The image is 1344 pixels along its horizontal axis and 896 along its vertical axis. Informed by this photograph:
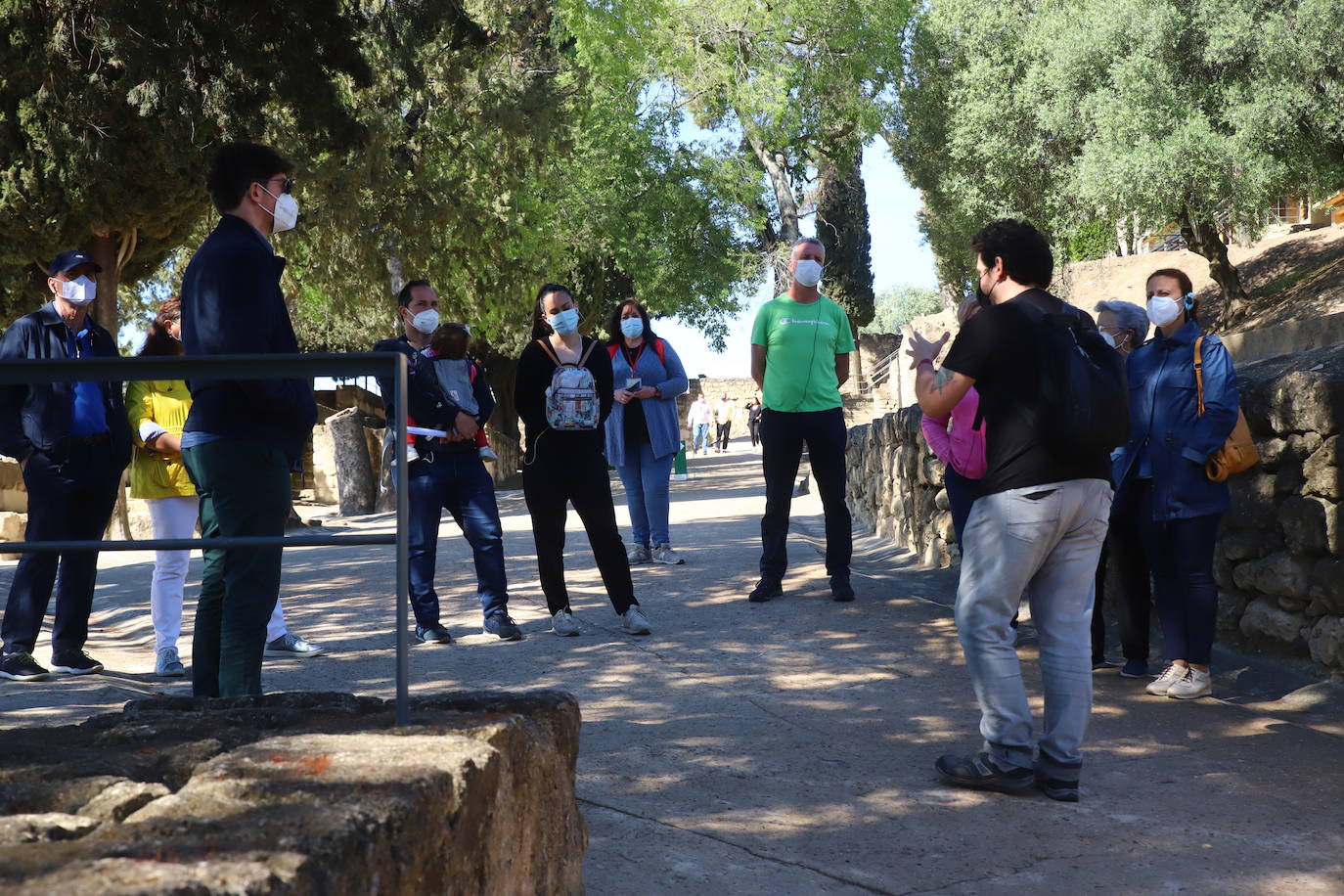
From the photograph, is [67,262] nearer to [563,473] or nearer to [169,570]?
[169,570]

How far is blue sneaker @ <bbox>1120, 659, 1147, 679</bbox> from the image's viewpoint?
5473 millimetres

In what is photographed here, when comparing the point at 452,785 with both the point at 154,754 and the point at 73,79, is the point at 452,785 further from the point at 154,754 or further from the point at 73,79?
the point at 73,79

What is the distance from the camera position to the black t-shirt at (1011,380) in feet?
12.3

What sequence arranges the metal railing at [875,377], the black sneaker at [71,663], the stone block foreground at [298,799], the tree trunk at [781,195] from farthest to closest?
the metal railing at [875,377], the tree trunk at [781,195], the black sneaker at [71,663], the stone block foreground at [298,799]

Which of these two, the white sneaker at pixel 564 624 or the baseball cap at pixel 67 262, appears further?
the white sneaker at pixel 564 624

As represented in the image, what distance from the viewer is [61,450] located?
17.9 feet

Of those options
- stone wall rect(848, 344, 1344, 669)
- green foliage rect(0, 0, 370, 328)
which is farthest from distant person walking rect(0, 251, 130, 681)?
stone wall rect(848, 344, 1344, 669)

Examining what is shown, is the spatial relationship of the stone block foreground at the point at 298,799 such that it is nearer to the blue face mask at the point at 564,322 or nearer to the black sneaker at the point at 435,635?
the black sneaker at the point at 435,635

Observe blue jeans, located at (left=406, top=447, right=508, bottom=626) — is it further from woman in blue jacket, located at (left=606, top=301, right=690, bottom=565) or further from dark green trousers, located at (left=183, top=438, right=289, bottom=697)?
woman in blue jacket, located at (left=606, top=301, right=690, bottom=565)

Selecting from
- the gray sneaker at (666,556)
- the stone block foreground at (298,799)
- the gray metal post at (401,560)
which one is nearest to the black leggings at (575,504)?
the gray sneaker at (666,556)

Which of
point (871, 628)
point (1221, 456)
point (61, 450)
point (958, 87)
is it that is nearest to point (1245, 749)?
point (1221, 456)

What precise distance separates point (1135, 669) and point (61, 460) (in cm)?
486

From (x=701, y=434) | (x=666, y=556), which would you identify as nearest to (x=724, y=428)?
(x=701, y=434)

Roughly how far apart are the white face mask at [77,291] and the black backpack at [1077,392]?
4218mm
